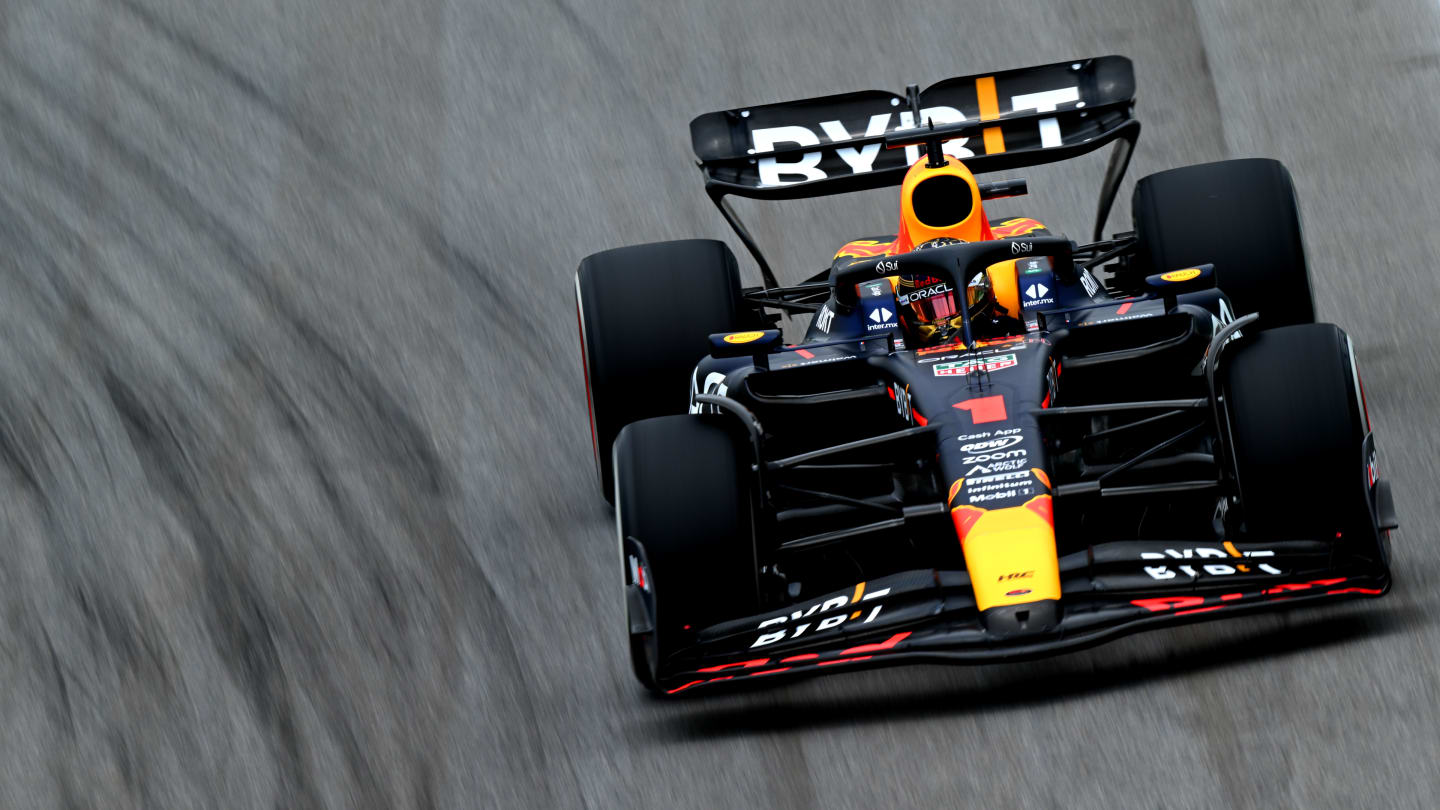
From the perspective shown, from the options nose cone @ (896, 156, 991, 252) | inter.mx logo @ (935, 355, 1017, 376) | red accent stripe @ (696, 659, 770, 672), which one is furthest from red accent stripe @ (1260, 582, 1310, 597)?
nose cone @ (896, 156, 991, 252)

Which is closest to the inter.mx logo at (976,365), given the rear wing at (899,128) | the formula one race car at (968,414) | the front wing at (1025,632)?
the formula one race car at (968,414)

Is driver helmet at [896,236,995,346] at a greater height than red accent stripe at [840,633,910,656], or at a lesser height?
greater

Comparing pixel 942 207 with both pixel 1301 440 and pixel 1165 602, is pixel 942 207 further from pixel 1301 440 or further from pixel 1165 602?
pixel 1165 602

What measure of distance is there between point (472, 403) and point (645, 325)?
68.8 inches

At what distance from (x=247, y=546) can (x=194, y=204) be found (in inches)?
149

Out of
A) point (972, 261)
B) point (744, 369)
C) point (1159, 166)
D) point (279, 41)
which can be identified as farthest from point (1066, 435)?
point (279, 41)

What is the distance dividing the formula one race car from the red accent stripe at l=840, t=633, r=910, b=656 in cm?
2

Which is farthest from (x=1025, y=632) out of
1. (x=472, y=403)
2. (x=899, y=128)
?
(x=472, y=403)

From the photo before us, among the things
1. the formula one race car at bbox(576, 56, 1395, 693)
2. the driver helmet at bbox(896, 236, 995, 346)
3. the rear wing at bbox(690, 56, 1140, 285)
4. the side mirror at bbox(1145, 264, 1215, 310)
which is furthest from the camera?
the rear wing at bbox(690, 56, 1140, 285)

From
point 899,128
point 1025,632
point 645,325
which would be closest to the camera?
point 1025,632

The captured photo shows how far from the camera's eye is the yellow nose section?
596 cm

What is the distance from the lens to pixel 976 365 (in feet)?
22.7

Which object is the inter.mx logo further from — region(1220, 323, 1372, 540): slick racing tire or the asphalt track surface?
the asphalt track surface

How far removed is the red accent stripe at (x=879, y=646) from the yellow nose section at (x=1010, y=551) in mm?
279
